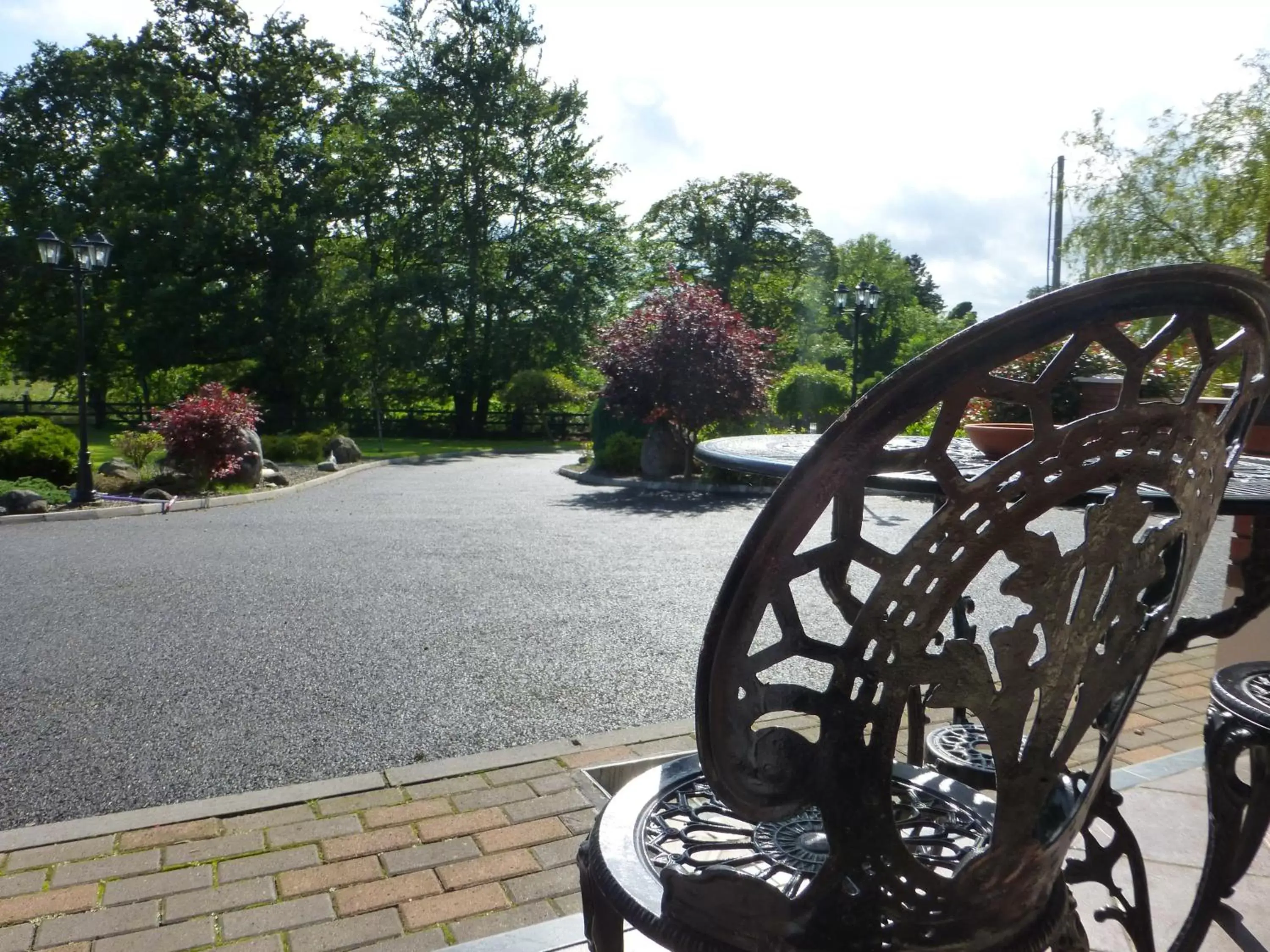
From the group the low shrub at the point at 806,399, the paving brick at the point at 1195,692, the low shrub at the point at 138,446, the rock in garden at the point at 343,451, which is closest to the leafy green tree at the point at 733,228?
the low shrub at the point at 806,399

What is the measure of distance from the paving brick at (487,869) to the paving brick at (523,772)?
0.56 metres

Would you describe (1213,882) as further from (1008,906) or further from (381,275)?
(381,275)

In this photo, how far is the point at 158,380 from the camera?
35.6 m

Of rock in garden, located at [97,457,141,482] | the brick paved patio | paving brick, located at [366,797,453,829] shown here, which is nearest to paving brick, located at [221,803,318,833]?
the brick paved patio

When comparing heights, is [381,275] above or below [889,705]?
above

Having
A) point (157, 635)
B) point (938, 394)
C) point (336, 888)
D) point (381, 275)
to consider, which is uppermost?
point (381, 275)

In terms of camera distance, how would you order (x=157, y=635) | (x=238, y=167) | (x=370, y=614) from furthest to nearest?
(x=238, y=167), (x=370, y=614), (x=157, y=635)

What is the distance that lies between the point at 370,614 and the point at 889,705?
5.55m

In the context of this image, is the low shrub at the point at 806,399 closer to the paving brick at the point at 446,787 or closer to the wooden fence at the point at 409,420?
the wooden fence at the point at 409,420

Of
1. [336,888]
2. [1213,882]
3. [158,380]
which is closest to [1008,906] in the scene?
[1213,882]

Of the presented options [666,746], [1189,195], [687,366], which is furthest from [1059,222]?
[666,746]

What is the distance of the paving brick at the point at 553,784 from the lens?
10.3 feet

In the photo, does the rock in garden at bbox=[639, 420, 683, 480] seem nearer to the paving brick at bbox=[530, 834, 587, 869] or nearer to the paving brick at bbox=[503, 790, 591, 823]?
the paving brick at bbox=[503, 790, 591, 823]

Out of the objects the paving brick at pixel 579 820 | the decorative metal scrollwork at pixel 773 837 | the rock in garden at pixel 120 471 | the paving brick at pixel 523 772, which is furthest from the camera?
the rock in garden at pixel 120 471
